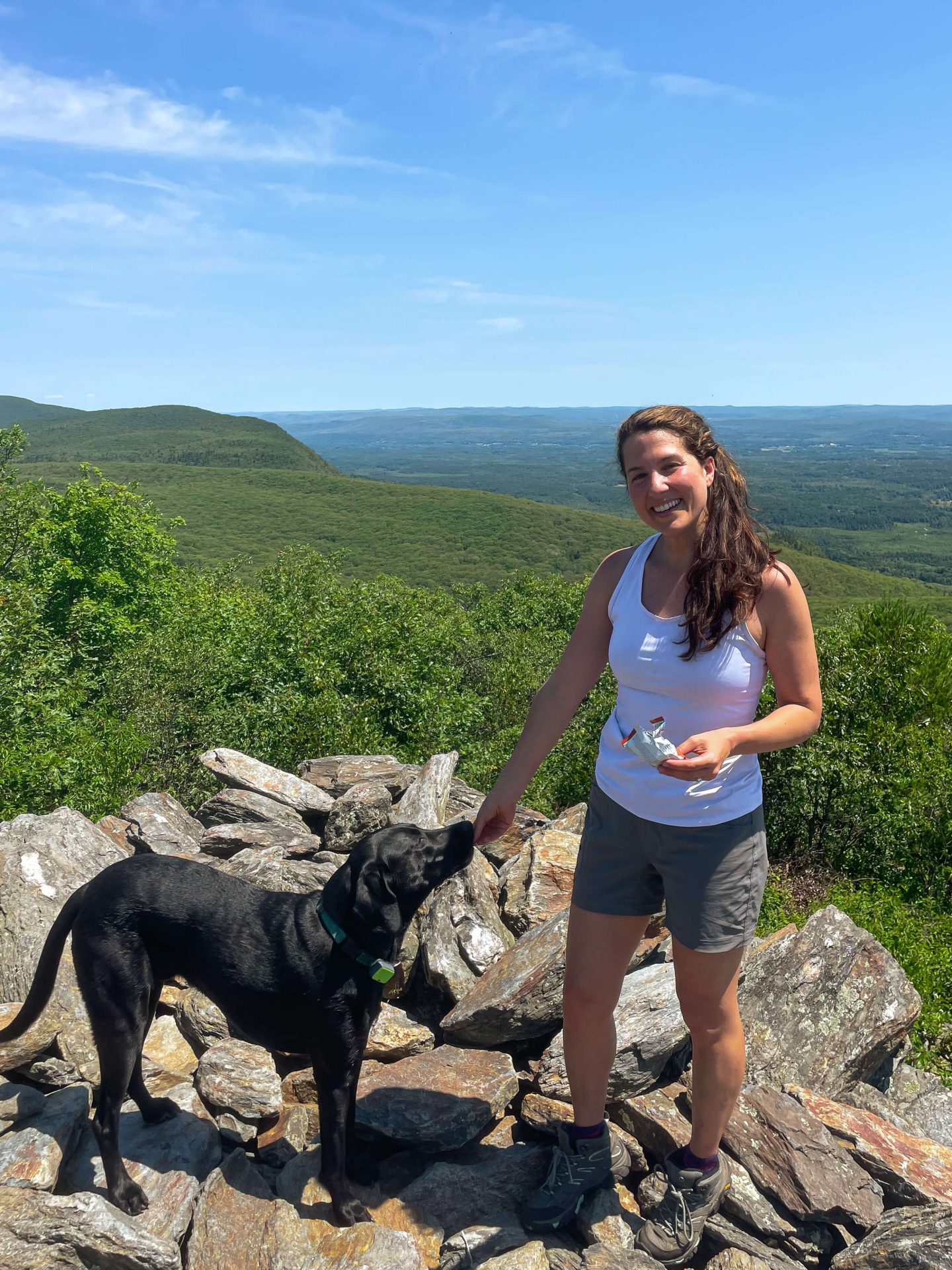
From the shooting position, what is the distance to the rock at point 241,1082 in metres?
4.04

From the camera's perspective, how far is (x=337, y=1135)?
142 inches

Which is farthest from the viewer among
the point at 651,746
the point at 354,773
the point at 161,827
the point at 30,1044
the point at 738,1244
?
the point at 354,773

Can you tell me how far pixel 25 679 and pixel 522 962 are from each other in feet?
47.7

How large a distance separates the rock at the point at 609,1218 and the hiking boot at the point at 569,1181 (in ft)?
0.14

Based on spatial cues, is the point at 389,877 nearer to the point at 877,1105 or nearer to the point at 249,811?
the point at 877,1105

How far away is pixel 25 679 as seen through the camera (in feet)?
53.4

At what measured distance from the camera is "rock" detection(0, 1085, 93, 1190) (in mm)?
3469

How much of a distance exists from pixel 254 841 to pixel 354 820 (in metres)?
0.72

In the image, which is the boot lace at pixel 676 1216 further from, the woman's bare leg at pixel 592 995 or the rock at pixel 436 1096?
the rock at pixel 436 1096

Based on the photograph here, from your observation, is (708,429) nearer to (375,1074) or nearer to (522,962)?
(522,962)

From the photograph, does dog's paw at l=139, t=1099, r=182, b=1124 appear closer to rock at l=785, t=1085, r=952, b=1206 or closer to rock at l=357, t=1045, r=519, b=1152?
rock at l=357, t=1045, r=519, b=1152

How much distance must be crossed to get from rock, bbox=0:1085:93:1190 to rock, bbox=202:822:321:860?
228 cm

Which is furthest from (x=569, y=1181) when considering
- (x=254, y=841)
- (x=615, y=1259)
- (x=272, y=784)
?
(x=272, y=784)

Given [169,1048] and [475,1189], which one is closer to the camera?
[475,1189]
